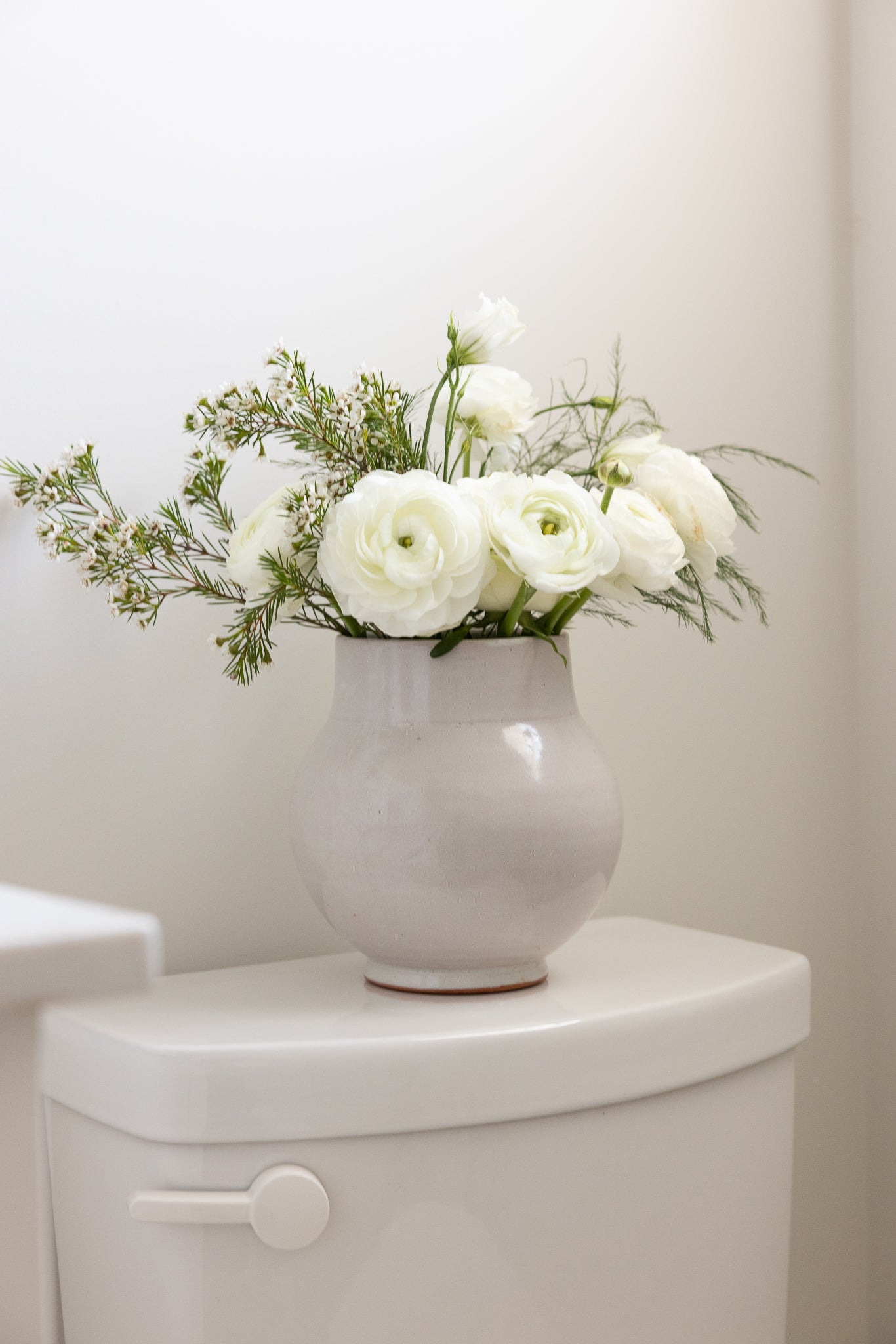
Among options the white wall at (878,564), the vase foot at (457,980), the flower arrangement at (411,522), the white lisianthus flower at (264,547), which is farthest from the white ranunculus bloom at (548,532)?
the white wall at (878,564)

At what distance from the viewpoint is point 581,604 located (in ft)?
2.43

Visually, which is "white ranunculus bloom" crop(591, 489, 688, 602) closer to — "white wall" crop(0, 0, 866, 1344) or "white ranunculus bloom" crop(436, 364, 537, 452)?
"white ranunculus bloom" crop(436, 364, 537, 452)

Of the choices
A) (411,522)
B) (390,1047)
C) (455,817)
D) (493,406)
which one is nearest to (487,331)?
(493,406)

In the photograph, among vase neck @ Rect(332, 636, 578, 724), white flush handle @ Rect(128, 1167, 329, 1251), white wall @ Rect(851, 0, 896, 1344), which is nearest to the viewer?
white flush handle @ Rect(128, 1167, 329, 1251)

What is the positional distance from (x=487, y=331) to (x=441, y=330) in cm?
23

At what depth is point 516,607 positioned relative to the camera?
709 millimetres

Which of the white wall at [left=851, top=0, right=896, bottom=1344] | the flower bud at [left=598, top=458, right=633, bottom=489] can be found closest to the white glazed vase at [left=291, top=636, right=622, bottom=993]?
the flower bud at [left=598, top=458, right=633, bottom=489]

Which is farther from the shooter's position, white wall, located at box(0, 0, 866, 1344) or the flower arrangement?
white wall, located at box(0, 0, 866, 1344)

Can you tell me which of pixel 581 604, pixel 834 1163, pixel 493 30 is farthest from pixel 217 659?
pixel 834 1163

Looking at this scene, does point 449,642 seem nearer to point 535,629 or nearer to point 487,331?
point 535,629

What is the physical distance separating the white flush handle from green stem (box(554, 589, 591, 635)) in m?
0.34

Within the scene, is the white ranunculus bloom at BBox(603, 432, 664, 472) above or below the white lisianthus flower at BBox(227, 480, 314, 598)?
above

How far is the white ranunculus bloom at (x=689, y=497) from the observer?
2.44 ft

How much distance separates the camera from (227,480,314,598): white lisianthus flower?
0.71 meters
